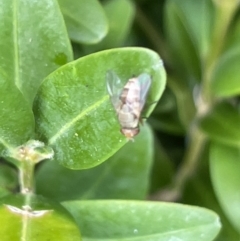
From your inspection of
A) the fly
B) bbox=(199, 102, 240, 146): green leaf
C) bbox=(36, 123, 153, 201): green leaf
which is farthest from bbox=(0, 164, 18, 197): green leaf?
bbox=(199, 102, 240, 146): green leaf

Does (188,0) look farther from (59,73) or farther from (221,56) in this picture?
(59,73)

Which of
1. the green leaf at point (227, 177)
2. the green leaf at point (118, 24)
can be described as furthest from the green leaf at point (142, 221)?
the green leaf at point (118, 24)

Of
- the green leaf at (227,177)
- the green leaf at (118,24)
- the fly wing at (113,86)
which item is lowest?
the green leaf at (227,177)

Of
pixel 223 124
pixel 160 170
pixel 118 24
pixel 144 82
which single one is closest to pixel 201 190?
pixel 160 170

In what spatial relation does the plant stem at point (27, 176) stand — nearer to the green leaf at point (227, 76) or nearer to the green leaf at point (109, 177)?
the green leaf at point (109, 177)

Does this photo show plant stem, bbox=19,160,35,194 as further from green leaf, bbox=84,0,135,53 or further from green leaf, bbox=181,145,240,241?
green leaf, bbox=181,145,240,241
